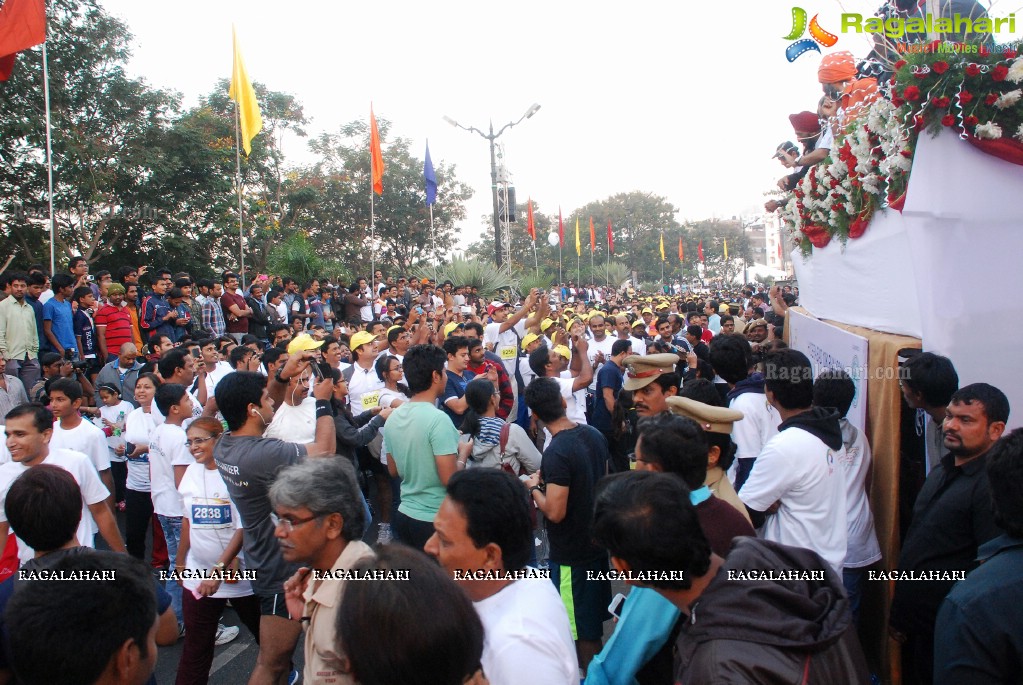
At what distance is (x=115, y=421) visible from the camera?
650cm

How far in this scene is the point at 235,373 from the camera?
3512 millimetres

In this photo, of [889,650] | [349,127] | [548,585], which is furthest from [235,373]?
[349,127]

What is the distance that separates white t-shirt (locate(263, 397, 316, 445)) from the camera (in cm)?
444

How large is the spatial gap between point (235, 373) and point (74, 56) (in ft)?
58.6


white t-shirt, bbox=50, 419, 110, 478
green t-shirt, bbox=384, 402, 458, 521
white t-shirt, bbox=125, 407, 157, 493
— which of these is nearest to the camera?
green t-shirt, bbox=384, 402, 458, 521

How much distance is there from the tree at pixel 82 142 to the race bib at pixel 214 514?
16286 mm

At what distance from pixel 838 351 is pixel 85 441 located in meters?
5.22

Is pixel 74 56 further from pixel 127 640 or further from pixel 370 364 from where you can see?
pixel 127 640

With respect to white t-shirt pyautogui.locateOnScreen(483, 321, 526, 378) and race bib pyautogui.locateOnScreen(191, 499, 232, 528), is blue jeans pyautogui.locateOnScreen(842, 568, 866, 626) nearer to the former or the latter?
race bib pyautogui.locateOnScreen(191, 499, 232, 528)

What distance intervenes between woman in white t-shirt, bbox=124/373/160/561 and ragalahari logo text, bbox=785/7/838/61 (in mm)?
5545

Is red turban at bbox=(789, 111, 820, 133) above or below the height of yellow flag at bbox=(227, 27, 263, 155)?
below

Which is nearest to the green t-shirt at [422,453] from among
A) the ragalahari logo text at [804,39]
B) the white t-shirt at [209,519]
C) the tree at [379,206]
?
the white t-shirt at [209,519]

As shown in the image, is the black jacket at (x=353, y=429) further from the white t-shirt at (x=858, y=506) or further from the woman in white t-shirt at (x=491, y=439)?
the white t-shirt at (x=858, y=506)

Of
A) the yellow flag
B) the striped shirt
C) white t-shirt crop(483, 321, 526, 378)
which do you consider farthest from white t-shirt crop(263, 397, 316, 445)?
the yellow flag
